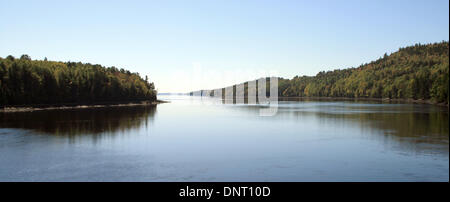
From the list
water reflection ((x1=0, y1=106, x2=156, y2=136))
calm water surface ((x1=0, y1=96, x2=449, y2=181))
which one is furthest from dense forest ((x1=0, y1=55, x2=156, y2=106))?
calm water surface ((x1=0, y1=96, x2=449, y2=181))

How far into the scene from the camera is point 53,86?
8044 cm

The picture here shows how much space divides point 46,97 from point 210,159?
226 ft

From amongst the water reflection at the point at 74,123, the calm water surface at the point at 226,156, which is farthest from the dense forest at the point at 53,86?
the calm water surface at the point at 226,156

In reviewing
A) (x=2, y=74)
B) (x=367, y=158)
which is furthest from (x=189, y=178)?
(x=2, y=74)

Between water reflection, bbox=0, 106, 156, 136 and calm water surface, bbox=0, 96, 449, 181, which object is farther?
water reflection, bbox=0, 106, 156, 136

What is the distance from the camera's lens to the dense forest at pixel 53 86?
6981 cm

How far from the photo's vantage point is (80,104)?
283 feet

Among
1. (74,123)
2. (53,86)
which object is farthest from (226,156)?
(53,86)

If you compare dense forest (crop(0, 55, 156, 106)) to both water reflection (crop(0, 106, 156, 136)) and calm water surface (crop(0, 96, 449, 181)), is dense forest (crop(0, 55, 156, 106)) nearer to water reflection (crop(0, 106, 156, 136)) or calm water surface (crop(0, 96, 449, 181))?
water reflection (crop(0, 106, 156, 136))

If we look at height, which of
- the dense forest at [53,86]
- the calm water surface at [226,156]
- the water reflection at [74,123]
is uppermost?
the dense forest at [53,86]

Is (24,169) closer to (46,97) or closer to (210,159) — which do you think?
(210,159)

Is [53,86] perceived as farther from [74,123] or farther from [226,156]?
[226,156]

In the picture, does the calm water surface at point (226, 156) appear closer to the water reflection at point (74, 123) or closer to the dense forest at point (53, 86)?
the water reflection at point (74, 123)

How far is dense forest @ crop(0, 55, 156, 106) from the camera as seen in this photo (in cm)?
6981
